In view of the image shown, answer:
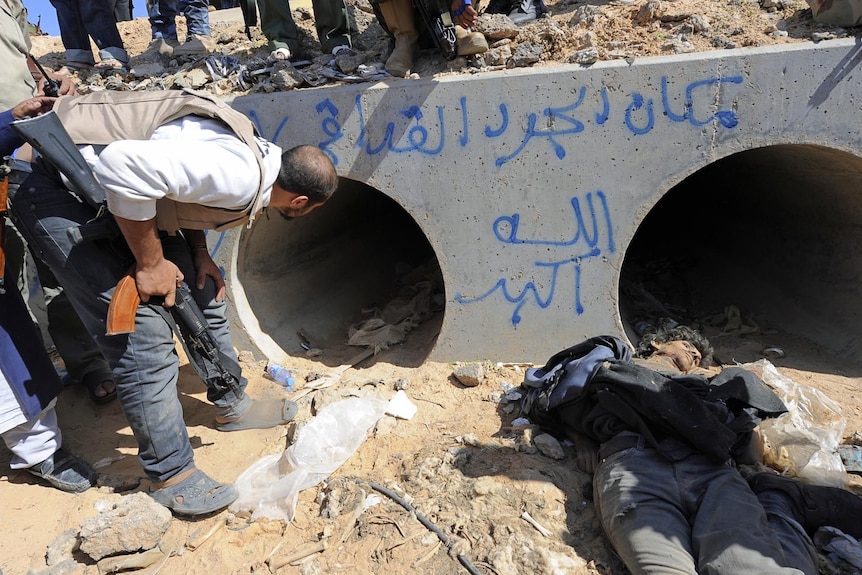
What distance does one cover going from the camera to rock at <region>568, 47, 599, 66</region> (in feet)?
10.8

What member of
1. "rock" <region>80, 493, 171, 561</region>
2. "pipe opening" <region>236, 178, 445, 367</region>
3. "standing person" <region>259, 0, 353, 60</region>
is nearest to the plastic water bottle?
"pipe opening" <region>236, 178, 445, 367</region>

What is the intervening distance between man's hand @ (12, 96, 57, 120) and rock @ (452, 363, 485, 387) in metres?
2.66

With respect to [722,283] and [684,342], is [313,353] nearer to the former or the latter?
[684,342]

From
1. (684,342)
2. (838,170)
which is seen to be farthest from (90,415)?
(838,170)

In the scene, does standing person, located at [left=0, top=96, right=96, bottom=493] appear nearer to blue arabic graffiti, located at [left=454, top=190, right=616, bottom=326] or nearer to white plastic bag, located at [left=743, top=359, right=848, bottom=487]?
blue arabic graffiti, located at [left=454, top=190, right=616, bottom=326]

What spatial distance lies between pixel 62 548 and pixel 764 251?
5729mm

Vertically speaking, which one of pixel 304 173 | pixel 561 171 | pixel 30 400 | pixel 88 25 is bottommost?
pixel 30 400

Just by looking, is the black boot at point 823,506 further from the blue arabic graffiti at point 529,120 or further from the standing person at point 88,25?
the standing person at point 88,25

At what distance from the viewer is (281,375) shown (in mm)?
3877

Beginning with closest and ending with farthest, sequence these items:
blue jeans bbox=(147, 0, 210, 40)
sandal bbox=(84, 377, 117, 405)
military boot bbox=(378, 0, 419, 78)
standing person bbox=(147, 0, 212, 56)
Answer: sandal bbox=(84, 377, 117, 405)
military boot bbox=(378, 0, 419, 78)
standing person bbox=(147, 0, 212, 56)
blue jeans bbox=(147, 0, 210, 40)

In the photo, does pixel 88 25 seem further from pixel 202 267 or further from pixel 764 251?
pixel 764 251

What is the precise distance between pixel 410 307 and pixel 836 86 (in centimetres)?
342

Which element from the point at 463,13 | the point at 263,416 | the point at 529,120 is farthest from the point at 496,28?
the point at 263,416

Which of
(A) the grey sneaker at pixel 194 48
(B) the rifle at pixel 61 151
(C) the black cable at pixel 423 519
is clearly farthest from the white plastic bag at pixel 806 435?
(A) the grey sneaker at pixel 194 48
